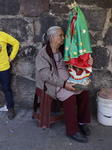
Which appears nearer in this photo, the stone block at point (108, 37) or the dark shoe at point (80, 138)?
the dark shoe at point (80, 138)

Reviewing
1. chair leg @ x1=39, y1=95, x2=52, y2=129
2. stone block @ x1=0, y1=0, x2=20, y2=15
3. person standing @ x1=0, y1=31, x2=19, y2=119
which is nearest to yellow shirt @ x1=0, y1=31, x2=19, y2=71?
person standing @ x1=0, y1=31, x2=19, y2=119

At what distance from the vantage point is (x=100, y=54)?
108 inches

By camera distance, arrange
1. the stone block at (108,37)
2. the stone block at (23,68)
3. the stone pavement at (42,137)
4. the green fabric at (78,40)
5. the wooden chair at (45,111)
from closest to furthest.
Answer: the green fabric at (78,40) → the stone pavement at (42,137) → the wooden chair at (45,111) → the stone block at (108,37) → the stone block at (23,68)

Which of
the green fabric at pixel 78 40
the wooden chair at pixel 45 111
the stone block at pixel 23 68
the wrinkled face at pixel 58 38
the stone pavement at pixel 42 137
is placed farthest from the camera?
the stone block at pixel 23 68

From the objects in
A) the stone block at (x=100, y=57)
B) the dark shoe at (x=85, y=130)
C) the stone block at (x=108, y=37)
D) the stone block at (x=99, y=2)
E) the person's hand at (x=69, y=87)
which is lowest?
the dark shoe at (x=85, y=130)

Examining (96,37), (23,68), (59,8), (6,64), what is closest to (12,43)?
(6,64)

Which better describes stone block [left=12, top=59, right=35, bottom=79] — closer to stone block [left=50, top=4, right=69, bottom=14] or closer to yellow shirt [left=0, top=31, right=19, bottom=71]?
yellow shirt [left=0, top=31, right=19, bottom=71]

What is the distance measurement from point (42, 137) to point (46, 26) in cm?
176

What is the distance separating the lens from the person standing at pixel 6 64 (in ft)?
8.57

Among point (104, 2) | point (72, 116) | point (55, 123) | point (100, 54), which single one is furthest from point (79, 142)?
point (104, 2)

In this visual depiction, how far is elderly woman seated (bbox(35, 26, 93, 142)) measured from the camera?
2208 millimetres

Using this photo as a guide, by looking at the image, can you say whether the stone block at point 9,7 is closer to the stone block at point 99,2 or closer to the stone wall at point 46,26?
the stone wall at point 46,26

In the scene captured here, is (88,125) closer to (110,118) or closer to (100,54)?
(110,118)

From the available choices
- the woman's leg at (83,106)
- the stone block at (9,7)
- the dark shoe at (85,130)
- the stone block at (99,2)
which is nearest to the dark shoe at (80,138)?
the dark shoe at (85,130)
